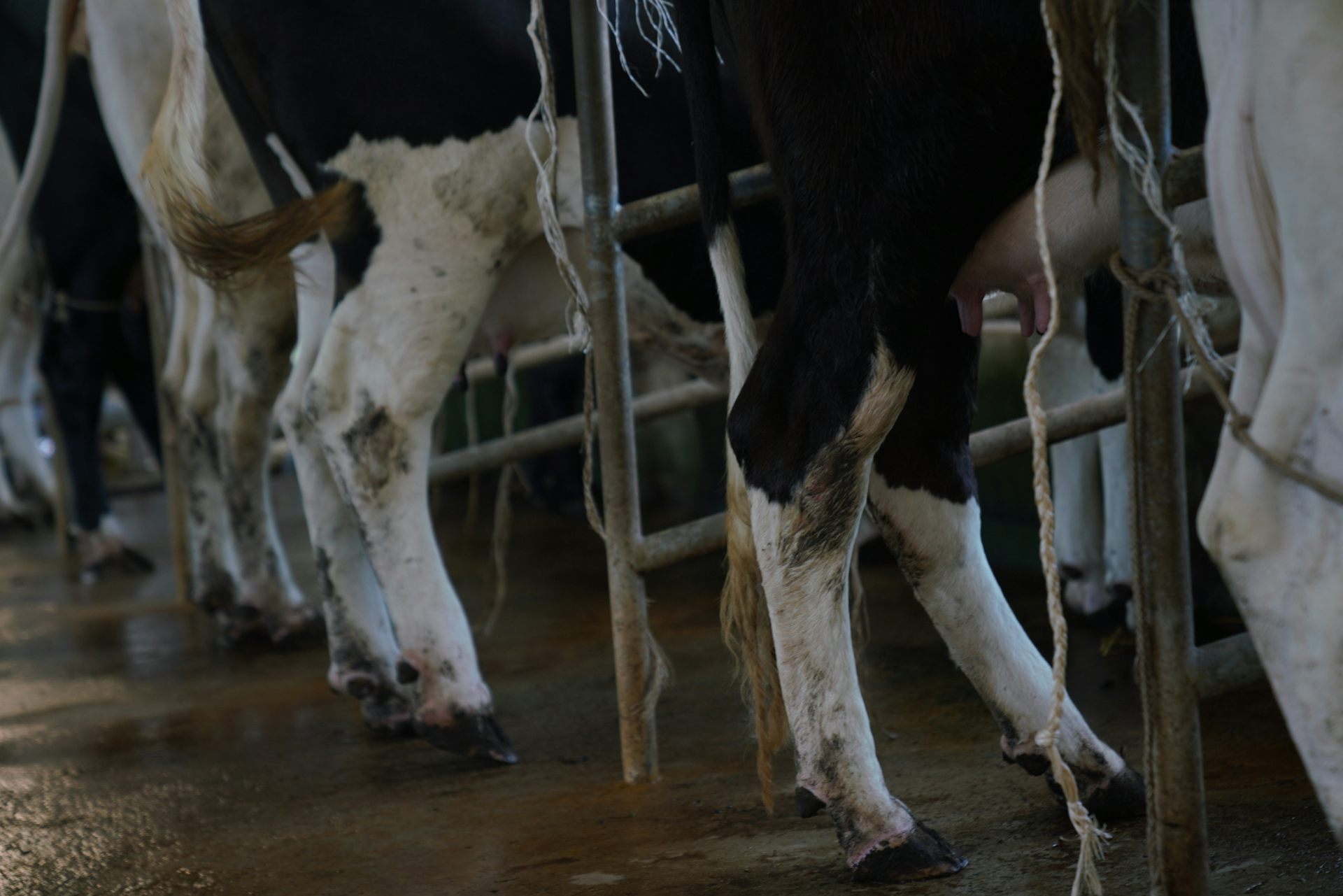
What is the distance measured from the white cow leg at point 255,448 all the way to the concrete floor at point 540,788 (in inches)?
5.5

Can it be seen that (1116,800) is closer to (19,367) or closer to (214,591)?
(214,591)

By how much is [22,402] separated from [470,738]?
476 centimetres

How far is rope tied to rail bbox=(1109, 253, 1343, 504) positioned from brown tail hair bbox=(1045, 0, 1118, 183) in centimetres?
12

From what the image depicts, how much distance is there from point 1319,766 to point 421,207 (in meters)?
1.75

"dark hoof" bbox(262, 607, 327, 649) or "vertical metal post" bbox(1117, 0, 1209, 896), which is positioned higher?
"vertical metal post" bbox(1117, 0, 1209, 896)

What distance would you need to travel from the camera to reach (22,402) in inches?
256

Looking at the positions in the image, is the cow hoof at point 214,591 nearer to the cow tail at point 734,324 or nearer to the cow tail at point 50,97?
the cow tail at point 50,97

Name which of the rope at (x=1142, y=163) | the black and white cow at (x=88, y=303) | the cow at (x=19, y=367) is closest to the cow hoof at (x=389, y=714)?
the rope at (x=1142, y=163)

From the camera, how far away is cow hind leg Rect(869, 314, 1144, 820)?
199 centimetres

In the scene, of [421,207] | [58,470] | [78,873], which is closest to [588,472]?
[421,207]

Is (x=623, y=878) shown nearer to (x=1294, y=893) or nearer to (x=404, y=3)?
(x=1294, y=893)

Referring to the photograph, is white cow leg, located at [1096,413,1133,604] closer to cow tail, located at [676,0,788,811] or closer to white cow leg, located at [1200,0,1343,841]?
cow tail, located at [676,0,788,811]

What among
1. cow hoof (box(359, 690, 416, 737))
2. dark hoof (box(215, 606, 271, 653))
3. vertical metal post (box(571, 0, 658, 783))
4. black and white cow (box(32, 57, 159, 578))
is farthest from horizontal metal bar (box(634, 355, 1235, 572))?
black and white cow (box(32, 57, 159, 578))

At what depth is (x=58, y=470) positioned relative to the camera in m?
5.58
